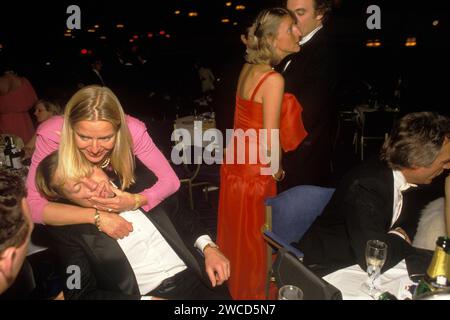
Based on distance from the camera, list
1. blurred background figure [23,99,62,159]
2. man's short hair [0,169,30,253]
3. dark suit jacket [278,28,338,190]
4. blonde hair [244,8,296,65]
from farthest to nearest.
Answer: blurred background figure [23,99,62,159] → dark suit jacket [278,28,338,190] → blonde hair [244,8,296,65] → man's short hair [0,169,30,253]

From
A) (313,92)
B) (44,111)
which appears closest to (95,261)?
(313,92)

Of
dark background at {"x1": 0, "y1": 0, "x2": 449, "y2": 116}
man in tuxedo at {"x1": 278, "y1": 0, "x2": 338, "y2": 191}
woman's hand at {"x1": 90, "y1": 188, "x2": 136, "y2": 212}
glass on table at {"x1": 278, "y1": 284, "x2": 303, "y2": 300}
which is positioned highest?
dark background at {"x1": 0, "y1": 0, "x2": 449, "y2": 116}

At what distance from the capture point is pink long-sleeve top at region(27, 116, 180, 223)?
1.78 metres

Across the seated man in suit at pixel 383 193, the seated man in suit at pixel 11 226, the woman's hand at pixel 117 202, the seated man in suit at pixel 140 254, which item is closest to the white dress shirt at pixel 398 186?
the seated man in suit at pixel 383 193

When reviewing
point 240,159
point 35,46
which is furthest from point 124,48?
point 240,159

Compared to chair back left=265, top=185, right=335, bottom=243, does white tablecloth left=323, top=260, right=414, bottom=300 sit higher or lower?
lower

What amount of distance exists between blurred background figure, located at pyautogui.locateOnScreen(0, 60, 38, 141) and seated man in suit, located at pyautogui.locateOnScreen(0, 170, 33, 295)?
4187 millimetres

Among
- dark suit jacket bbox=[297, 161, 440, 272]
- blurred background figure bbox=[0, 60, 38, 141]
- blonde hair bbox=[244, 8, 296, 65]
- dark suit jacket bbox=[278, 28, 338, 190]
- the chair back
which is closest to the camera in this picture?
dark suit jacket bbox=[297, 161, 440, 272]

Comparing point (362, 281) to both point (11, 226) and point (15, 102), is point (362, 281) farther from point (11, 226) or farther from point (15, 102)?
point (15, 102)

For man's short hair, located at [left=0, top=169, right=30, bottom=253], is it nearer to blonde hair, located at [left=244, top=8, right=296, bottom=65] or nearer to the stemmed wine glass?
the stemmed wine glass

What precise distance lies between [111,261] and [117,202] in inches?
10.9

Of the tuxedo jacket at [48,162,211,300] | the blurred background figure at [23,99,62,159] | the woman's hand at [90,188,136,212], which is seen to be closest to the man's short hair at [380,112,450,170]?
the woman's hand at [90,188,136,212]

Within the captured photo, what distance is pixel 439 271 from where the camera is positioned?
140 centimetres

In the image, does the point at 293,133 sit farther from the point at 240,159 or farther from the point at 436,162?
the point at 436,162
